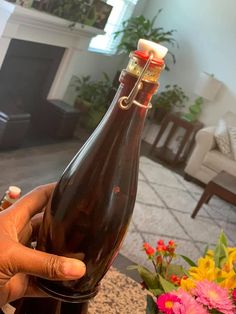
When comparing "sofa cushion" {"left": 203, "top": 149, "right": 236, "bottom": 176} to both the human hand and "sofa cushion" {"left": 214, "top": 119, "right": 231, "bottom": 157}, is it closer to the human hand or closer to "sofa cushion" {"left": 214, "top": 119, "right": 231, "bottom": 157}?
"sofa cushion" {"left": 214, "top": 119, "right": 231, "bottom": 157}

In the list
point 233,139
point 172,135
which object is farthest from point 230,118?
point 172,135

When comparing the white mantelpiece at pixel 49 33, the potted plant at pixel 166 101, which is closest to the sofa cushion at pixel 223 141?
the potted plant at pixel 166 101

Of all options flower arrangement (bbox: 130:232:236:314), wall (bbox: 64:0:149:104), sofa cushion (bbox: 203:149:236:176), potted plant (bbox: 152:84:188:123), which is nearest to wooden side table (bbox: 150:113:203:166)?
potted plant (bbox: 152:84:188:123)

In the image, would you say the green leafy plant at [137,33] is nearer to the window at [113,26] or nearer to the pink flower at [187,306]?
the window at [113,26]

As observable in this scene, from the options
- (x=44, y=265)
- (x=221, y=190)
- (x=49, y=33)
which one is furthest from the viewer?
(x=49, y=33)

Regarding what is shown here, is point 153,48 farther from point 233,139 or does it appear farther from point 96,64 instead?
point 96,64

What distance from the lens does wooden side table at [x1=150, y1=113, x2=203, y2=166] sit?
4891 millimetres

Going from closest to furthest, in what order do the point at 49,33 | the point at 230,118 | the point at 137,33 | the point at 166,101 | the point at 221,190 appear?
1. the point at 221,190
2. the point at 49,33
3. the point at 230,118
4. the point at 137,33
5. the point at 166,101

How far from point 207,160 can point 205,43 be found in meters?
1.70

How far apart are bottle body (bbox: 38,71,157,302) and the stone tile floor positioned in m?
→ 2.22

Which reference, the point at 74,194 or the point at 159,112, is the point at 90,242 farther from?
the point at 159,112

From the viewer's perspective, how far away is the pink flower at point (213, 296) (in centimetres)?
50

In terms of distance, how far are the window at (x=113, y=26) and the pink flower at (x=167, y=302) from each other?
4553 millimetres

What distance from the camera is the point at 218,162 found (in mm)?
4383
